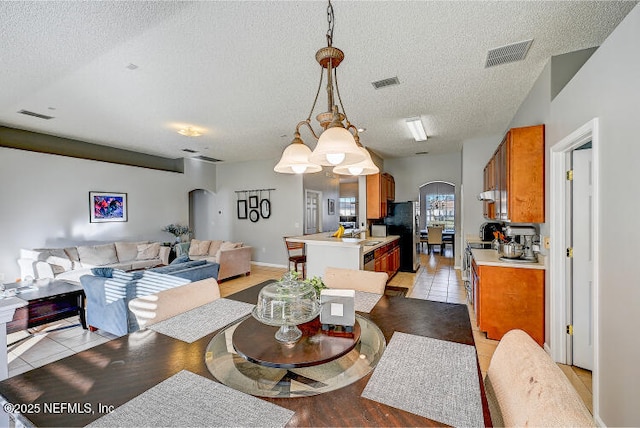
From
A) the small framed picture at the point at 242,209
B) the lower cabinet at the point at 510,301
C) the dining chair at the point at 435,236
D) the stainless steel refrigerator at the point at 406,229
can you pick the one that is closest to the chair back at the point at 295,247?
the stainless steel refrigerator at the point at 406,229

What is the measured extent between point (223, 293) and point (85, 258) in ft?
9.32

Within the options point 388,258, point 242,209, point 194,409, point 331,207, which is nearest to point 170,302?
point 194,409

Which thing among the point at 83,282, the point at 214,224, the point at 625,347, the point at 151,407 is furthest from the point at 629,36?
the point at 214,224

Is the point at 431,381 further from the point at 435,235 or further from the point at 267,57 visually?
the point at 435,235

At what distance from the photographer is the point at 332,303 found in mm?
1390

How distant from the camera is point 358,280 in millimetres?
2137

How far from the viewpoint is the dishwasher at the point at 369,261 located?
4184mm

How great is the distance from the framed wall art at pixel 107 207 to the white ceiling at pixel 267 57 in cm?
187

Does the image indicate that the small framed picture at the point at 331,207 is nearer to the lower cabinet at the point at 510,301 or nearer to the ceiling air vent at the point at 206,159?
the ceiling air vent at the point at 206,159

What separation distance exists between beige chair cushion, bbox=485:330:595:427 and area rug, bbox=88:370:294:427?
27.0 inches

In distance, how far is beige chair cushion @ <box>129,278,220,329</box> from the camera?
60.0 inches

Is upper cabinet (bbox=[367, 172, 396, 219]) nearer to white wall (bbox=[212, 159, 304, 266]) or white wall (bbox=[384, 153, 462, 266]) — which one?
white wall (bbox=[384, 153, 462, 266])

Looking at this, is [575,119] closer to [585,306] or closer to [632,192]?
[632,192]

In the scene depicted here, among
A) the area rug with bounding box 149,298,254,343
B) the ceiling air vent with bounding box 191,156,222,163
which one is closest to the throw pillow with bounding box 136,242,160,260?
the ceiling air vent with bounding box 191,156,222,163
